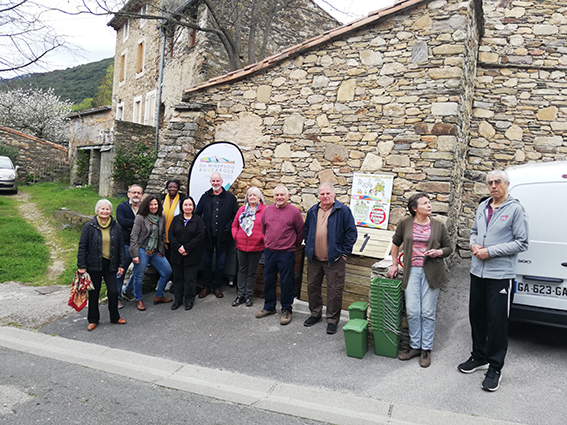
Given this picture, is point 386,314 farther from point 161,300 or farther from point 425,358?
point 161,300

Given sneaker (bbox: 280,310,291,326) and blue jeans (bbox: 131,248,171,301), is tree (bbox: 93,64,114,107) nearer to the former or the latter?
blue jeans (bbox: 131,248,171,301)

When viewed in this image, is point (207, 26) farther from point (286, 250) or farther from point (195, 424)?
point (195, 424)

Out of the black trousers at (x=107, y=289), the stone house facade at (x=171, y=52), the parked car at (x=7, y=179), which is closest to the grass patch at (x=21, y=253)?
the black trousers at (x=107, y=289)

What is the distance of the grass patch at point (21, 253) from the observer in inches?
290

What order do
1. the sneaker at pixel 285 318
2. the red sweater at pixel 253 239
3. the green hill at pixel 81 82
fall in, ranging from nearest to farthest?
the sneaker at pixel 285 318 → the red sweater at pixel 253 239 → the green hill at pixel 81 82

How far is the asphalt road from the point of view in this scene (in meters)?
3.46

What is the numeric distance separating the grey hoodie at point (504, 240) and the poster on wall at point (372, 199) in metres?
2.84

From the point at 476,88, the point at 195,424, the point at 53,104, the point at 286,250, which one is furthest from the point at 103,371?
the point at 53,104

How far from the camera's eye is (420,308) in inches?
163

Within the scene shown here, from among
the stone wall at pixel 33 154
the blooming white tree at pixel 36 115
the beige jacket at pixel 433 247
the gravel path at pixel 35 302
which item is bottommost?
the gravel path at pixel 35 302

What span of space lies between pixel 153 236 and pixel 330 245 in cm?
256

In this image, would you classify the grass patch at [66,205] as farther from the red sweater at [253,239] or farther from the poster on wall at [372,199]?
the poster on wall at [372,199]

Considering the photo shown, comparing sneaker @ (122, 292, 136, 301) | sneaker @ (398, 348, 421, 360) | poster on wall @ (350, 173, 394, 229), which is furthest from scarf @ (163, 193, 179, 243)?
sneaker @ (398, 348, 421, 360)

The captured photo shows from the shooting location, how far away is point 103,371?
4.08 m
